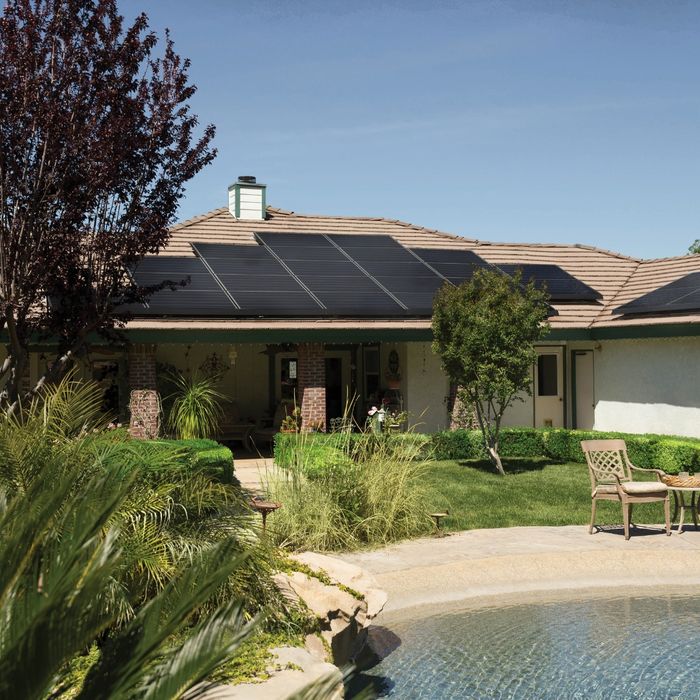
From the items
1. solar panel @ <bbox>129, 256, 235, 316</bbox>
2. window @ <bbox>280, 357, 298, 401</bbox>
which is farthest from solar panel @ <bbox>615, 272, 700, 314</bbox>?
solar panel @ <bbox>129, 256, 235, 316</bbox>

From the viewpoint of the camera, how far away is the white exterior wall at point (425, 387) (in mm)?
→ 21484

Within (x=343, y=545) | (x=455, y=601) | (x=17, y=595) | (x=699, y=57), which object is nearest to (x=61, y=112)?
(x=343, y=545)

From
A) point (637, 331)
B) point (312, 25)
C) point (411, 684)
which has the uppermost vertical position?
point (312, 25)

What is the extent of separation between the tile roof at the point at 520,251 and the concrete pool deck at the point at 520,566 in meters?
10.9

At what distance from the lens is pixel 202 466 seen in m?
8.85

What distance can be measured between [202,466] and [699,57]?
47.8 ft

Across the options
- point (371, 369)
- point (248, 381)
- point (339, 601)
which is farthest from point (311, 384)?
point (339, 601)

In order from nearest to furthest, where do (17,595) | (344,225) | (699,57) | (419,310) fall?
(17,595) → (699,57) → (419,310) → (344,225)

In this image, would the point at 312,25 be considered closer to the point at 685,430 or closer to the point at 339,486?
the point at 339,486

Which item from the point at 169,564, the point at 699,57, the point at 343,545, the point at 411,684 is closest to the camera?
the point at 169,564

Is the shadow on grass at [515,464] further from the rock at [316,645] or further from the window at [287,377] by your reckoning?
the rock at [316,645]

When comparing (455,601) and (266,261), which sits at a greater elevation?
(266,261)

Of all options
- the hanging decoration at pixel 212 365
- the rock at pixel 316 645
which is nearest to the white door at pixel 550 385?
the hanging decoration at pixel 212 365

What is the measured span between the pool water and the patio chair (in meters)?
2.13
